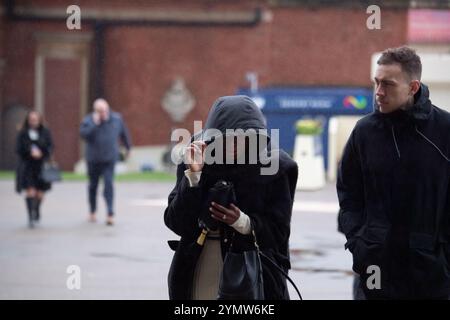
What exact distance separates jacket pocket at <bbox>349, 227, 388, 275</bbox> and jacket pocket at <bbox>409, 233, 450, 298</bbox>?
0.14 meters

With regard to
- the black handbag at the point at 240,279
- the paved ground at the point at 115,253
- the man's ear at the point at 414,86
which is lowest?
the paved ground at the point at 115,253

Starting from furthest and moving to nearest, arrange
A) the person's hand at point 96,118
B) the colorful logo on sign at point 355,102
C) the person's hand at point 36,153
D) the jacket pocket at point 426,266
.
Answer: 1. the colorful logo on sign at point 355,102
2. the person's hand at point 96,118
3. the person's hand at point 36,153
4. the jacket pocket at point 426,266

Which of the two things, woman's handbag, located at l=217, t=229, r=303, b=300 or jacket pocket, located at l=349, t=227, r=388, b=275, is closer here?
woman's handbag, located at l=217, t=229, r=303, b=300

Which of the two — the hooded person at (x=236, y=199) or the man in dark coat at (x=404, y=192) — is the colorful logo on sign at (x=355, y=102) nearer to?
the man in dark coat at (x=404, y=192)

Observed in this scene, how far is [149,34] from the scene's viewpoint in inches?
1375

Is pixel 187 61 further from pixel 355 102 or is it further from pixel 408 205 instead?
pixel 408 205

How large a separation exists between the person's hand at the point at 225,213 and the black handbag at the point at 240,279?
154 mm

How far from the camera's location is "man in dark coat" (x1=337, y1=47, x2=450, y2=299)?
4844mm

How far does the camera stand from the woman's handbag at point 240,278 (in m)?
4.52

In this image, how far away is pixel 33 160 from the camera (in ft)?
52.2

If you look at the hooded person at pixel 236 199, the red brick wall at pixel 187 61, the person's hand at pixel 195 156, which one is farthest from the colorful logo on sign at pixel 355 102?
the person's hand at pixel 195 156

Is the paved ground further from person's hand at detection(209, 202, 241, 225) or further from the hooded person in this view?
person's hand at detection(209, 202, 241, 225)

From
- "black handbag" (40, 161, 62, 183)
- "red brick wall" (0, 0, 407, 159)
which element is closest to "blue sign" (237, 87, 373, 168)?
"red brick wall" (0, 0, 407, 159)

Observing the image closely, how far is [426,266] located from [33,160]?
11.8m
